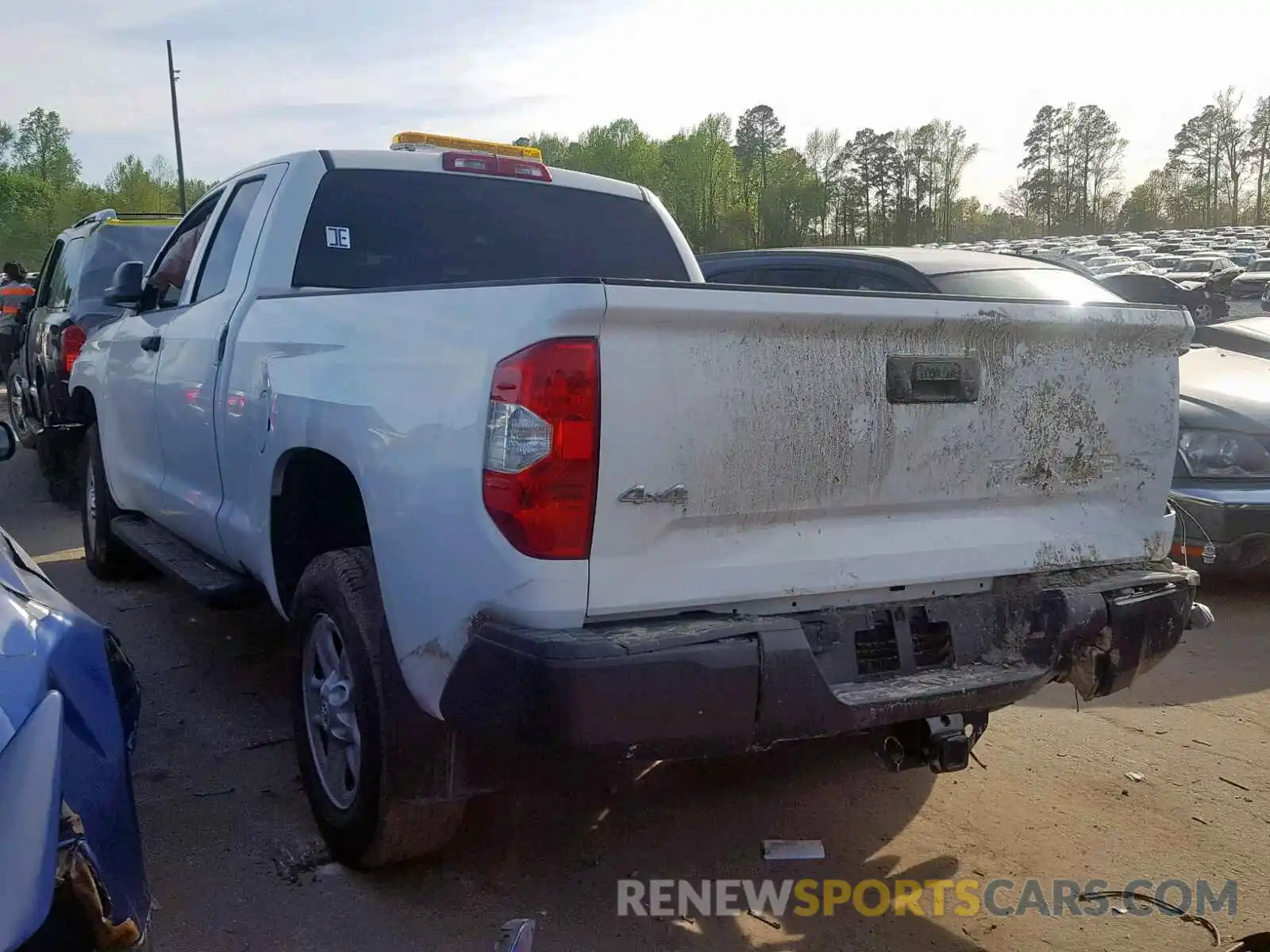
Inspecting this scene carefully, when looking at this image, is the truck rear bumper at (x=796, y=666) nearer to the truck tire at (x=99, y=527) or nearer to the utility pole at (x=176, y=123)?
the truck tire at (x=99, y=527)

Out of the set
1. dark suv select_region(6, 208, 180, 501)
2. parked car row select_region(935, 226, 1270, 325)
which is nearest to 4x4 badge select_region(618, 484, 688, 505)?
parked car row select_region(935, 226, 1270, 325)

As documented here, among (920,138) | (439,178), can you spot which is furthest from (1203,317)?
(920,138)

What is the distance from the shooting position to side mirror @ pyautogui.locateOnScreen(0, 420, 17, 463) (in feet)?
11.8

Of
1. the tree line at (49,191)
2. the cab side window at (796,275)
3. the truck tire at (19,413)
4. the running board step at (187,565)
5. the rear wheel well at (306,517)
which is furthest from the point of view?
the tree line at (49,191)

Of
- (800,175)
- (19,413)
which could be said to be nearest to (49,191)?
(800,175)

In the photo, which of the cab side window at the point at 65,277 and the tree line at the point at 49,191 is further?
the tree line at the point at 49,191

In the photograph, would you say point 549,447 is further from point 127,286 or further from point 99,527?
point 99,527

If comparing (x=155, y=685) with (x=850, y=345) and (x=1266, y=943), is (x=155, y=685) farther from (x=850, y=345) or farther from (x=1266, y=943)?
(x=1266, y=943)

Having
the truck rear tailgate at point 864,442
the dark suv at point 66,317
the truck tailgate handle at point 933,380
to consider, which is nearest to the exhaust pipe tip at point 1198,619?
the truck rear tailgate at point 864,442

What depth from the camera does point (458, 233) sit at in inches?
168

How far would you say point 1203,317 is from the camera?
26.9 meters

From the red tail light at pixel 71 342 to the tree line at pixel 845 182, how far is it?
204 feet

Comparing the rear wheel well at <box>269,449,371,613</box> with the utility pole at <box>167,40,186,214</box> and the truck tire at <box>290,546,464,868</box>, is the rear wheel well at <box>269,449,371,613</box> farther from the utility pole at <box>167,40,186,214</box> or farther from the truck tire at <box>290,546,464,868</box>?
the utility pole at <box>167,40,186,214</box>

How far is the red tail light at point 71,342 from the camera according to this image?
25.9 ft
